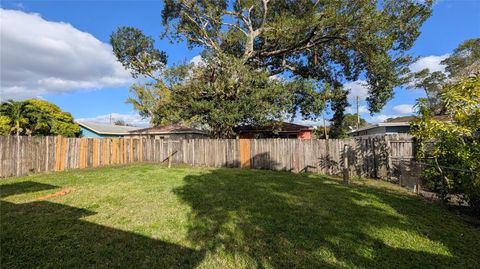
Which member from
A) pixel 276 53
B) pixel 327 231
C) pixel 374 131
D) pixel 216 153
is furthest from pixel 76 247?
pixel 374 131

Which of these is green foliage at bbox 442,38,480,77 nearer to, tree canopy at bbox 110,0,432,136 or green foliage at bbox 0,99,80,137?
tree canopy at bbox 110,0,432,136

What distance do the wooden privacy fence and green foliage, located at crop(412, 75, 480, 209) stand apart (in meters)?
3.90

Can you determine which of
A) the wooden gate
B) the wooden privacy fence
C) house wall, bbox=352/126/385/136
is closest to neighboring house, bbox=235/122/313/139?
the wooden privacy fence

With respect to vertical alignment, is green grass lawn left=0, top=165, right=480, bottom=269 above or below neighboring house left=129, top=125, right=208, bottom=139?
below

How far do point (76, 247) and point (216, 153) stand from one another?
10.3 meters

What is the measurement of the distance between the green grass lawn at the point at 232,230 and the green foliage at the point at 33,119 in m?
13.6

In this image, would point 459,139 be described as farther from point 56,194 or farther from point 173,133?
point 173,133

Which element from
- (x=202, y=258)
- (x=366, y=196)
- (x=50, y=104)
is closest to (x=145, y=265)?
(x=202, y=258)

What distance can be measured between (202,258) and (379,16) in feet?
47.0

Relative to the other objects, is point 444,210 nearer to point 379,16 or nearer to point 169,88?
point 379,16

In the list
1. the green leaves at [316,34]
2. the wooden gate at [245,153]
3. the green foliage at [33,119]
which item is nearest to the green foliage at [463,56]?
the green leaves at [316,34]

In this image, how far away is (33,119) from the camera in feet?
62.5

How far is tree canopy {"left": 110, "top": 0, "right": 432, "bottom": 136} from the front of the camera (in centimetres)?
1396

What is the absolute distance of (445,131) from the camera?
5.67 m
